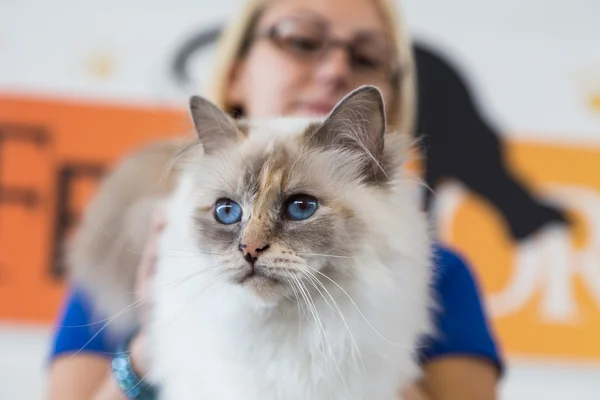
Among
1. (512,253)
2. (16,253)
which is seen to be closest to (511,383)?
(512,253)

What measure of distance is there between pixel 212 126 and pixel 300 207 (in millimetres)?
220

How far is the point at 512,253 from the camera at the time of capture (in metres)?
2.16

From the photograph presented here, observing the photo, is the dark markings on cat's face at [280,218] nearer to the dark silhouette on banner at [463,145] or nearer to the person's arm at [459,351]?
the person's arm at [459,351]

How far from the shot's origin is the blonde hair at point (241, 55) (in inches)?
52.1

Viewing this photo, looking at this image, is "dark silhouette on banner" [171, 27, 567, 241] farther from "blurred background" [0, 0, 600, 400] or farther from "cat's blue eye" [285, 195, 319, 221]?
"cat's blue eye" [285, 195, 319, 221]

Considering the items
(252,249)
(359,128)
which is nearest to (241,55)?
(359,128)

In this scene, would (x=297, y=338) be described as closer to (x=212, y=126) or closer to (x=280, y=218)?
(x=280, y=218)

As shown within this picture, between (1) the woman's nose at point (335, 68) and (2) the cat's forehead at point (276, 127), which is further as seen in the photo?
(1) the woman's nose at point (335, 68)

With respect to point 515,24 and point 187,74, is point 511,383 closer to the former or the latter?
point 515,24

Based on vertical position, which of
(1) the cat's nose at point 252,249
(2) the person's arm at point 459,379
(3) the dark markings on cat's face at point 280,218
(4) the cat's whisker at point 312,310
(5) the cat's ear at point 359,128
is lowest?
(2) the person's arm at point 459,379

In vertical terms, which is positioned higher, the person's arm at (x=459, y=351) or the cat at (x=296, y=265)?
the cat at (x=296, y=265)

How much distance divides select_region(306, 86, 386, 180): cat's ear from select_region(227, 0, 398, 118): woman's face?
383 millimetres

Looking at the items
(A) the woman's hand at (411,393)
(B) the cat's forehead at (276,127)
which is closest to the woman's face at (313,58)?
(B) the cat's forehead at (276,127)

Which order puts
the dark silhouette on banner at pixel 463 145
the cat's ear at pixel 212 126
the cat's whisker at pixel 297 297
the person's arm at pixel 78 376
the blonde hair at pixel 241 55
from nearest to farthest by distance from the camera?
the cat's whisker at pixel 297 297 < the cat's ear at pixel 212 126 < the person's arm at pixel 78 376 < the blonde hair at pixel 241 55 < the dark silhouette on banner at pixel 463 145
